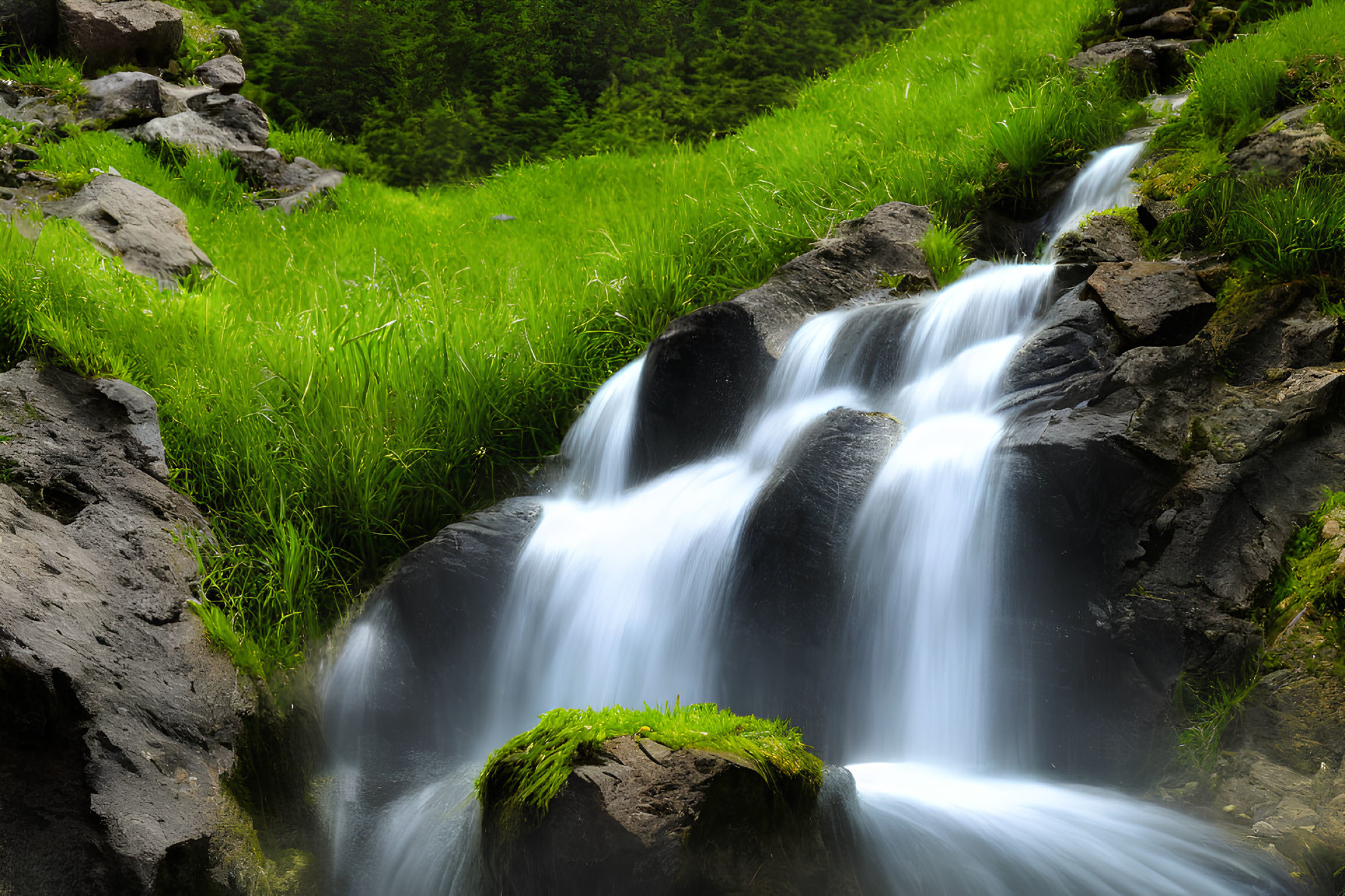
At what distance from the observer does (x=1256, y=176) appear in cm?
337

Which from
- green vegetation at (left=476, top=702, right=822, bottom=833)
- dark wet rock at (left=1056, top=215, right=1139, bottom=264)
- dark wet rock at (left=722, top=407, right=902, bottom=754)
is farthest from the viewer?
dark wet rock at (left=1056, top=215, right=1139, bottom=264)

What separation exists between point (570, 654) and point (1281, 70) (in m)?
4.35

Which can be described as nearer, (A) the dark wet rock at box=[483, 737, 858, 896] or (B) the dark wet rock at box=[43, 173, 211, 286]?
(A) the dark wet rock at box=[483, 737, 858, 896]

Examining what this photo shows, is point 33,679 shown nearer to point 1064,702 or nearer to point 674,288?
point 1064,702

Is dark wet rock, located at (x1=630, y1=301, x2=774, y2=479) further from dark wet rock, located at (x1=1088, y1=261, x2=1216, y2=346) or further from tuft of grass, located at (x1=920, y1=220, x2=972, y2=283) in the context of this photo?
dark wet rock, located at (x1=1088, y1=261, x2=1216, y2=346)

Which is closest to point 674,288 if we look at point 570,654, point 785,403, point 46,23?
point 785,403

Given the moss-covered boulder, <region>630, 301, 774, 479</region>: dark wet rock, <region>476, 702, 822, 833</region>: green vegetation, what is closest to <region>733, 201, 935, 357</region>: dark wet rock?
<region>630, 301, 774, 479</region>: dark wet rock

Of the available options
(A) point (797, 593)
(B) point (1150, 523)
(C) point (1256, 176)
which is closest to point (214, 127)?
(A) point (797, 593)

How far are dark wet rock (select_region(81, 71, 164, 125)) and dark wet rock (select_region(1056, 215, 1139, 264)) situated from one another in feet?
26.2

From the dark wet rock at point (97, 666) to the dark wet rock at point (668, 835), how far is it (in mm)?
901

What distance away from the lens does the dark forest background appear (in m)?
10.2

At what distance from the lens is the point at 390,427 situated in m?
3.46

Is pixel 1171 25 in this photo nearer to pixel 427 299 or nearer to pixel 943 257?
pixel 943 257

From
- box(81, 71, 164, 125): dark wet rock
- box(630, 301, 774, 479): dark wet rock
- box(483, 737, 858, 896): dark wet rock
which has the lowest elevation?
box(483, 737, 858, 896): dark wet rock
